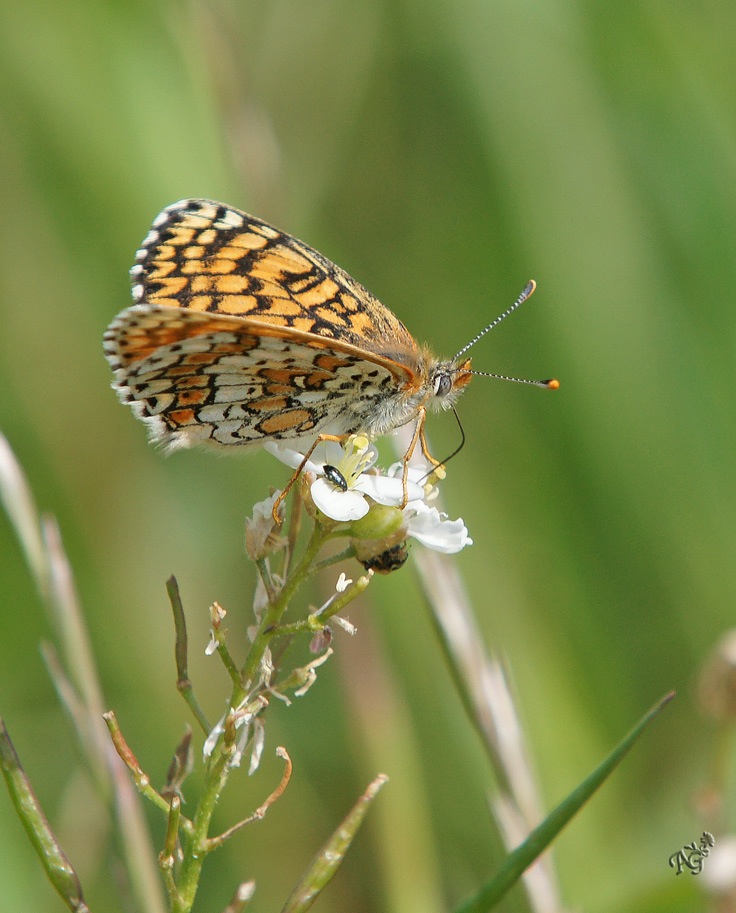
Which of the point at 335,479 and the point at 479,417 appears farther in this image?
the point at 479,417

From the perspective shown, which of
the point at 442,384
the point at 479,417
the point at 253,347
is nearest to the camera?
the point at 253,347

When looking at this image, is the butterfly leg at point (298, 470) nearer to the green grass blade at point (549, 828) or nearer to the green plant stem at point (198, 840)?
the green plant stem at point (198, 840)

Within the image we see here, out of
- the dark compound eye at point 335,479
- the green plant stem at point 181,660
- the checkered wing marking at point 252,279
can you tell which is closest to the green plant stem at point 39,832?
the green plant stem at point 181,660

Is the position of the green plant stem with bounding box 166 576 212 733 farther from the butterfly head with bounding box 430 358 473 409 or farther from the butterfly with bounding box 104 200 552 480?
the butterfly head with bounding box 430 358 473 409

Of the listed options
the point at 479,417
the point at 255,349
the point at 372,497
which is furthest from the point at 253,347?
the point at 479,417

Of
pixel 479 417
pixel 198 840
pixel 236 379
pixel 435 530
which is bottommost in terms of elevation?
pixel 479 417

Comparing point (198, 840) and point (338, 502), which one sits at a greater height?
point (338, 502)

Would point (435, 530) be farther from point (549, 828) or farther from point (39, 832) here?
point (39, 832)

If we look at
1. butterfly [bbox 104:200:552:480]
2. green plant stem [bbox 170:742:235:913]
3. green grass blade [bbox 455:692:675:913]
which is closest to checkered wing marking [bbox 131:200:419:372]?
butterfly [bbox 104:200:552:480]

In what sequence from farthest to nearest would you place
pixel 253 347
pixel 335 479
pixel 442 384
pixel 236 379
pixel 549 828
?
1. pixel 442 384
2. pixel 236 379
3. pixel 253 347
4. pixel 335 479
5. pixel 549 828
